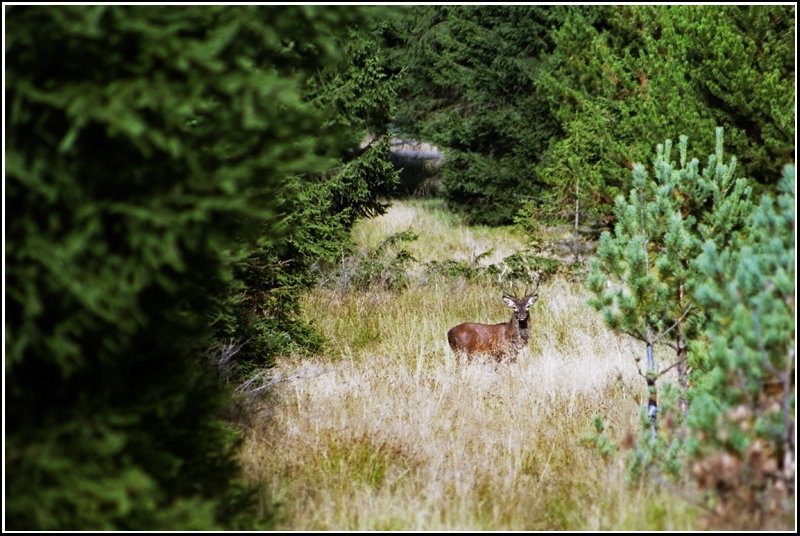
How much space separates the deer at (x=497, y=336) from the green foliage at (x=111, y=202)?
5.16 m

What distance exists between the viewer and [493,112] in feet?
58.9

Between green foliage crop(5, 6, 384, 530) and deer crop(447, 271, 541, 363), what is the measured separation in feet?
16.9

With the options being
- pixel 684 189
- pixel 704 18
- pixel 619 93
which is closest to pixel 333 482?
pixel 684 189

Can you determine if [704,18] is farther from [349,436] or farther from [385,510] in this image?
[385,510]

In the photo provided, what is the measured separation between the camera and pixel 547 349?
7945 mm

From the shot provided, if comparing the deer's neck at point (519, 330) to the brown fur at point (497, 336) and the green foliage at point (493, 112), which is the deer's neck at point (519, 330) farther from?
the green foliage at point (493, 112)

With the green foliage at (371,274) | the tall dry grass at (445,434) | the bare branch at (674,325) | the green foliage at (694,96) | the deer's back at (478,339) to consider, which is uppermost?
the green foliage at (694,96)

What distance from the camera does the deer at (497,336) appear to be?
7797 mm

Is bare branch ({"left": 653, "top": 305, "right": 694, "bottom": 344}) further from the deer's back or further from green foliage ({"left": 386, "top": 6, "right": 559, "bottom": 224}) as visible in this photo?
green foliage ({"left": 386, "top": 6, "right": 559, "bottom": 224})

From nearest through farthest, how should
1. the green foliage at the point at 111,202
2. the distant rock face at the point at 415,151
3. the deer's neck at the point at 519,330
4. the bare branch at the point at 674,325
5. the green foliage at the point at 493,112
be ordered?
the green foliage at the point at 111,202
the bare branch at the point at 674,325
the deer's neck at the point at 519,330
the green foliage at the point at 493,112
the distant rock face at the point at 415,151

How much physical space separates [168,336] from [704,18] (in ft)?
24.1

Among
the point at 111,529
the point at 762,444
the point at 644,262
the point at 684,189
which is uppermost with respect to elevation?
the point at 684,189

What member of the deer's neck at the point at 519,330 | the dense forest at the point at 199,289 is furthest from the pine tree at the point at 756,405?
the deer's neck at the point at 519,330

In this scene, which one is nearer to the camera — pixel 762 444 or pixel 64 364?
pixel 64 364
